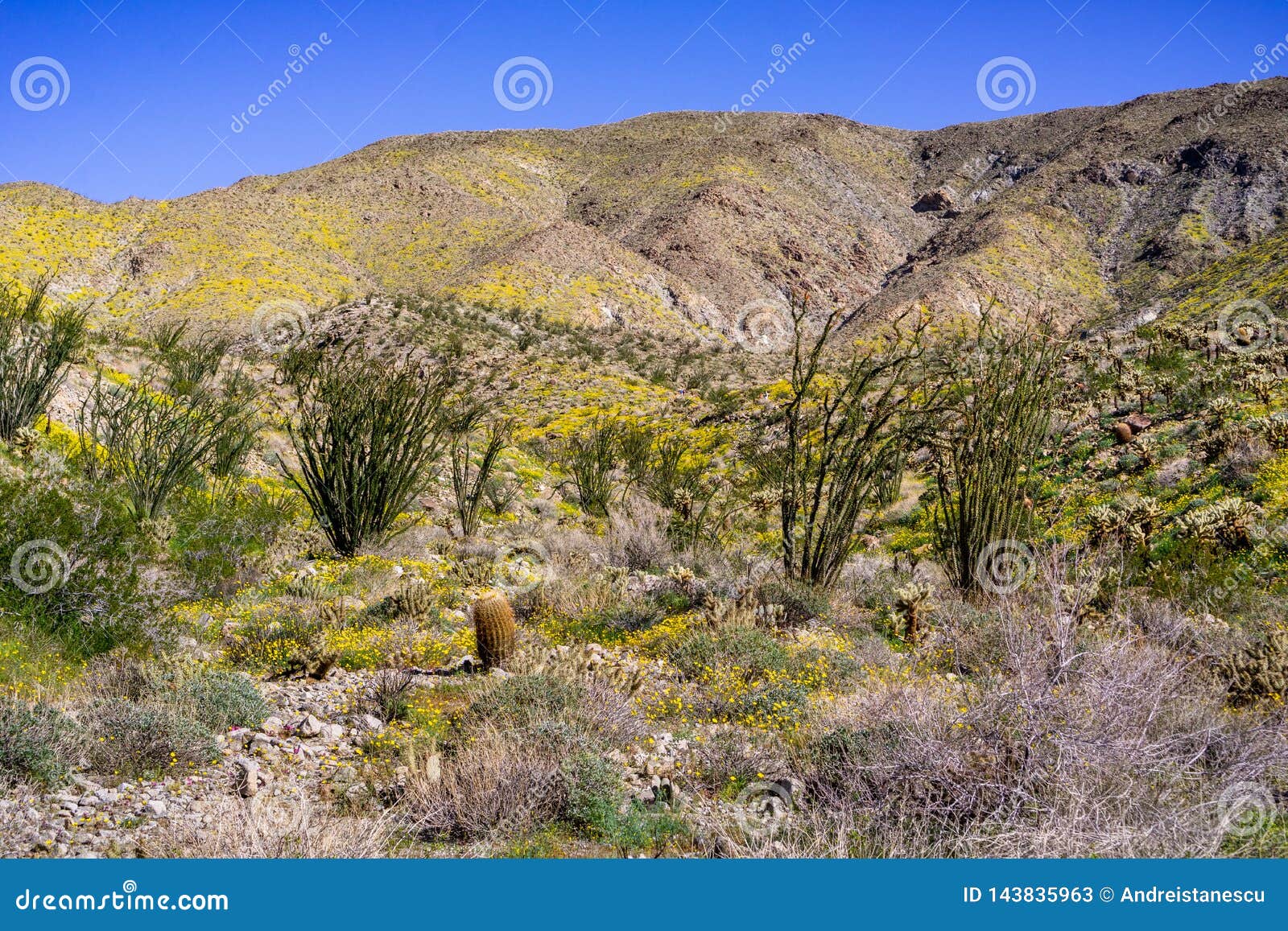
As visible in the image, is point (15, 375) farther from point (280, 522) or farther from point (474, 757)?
point (474, 757)

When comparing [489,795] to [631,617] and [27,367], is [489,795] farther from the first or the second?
[27,367]

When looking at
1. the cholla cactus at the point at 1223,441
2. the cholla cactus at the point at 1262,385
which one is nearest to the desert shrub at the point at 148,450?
the cholla cactus at the point at 1223,441

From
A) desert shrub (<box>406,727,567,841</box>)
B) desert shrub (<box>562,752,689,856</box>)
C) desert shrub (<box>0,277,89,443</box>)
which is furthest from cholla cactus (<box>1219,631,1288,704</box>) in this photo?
desert shrub (<box>0,277,89,443</box>)

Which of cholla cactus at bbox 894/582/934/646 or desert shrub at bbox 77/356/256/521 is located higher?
desert shrub at bbox 77/356/256/521

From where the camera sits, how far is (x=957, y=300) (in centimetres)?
3953

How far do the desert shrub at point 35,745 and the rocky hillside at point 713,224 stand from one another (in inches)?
1170

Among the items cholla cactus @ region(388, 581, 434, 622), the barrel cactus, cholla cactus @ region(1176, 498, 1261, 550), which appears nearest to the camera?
the barrel cactus

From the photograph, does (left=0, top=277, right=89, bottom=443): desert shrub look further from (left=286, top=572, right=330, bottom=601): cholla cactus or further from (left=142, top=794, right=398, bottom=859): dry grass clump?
(left=142, top=794, right=398, bottom=859): dry grass clump

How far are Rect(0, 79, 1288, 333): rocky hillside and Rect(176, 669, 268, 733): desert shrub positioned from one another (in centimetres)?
2913

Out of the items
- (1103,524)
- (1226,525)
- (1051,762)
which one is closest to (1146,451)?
(1103,524)

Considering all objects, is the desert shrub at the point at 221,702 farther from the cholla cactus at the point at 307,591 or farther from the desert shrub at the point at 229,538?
the desert shrub at the point at 229,538

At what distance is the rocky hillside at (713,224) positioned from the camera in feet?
123

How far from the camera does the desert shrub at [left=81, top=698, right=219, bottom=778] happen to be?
4316 millimetres

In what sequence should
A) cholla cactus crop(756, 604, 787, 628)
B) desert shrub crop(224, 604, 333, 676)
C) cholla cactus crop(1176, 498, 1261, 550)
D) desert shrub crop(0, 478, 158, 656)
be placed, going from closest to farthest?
desert shrub crop(0, 478, 158, 656), desert shrub crop(224, 604, 333, 676), cholla cactus crop(756, 604, 787, 628), cholla cactus crop(1176, 498, 1261, 550)
